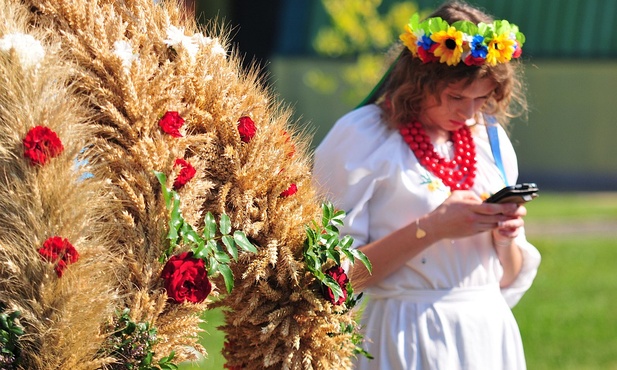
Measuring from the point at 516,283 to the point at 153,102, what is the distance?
1.73 m

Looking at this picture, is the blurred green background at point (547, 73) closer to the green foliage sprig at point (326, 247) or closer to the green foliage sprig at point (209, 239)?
the green foliage sprig at point (326, 247)

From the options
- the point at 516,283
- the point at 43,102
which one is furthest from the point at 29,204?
the point at 516,283

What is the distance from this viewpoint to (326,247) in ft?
6.83

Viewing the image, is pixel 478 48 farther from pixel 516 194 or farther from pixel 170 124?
pixel 170 124

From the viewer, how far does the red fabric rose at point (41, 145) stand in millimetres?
1721

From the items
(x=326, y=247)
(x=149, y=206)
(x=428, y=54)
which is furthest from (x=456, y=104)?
(x=149, y=206)

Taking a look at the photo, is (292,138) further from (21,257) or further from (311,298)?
(21,257)

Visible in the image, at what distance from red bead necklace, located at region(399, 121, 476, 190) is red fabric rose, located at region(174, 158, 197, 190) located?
1.24 m

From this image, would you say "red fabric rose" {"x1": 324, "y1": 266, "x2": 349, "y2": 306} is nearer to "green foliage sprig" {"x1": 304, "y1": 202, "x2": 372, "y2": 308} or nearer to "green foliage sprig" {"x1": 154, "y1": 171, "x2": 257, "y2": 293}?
"green foliage sprig" {"x1": 304, "y1": 202, "x2": 372, "y2": 308}

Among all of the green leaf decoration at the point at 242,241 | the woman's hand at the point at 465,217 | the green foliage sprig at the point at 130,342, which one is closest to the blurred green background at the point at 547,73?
the woman's hand at the point at 465,217

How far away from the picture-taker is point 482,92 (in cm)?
300

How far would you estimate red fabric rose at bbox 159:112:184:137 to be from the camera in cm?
190

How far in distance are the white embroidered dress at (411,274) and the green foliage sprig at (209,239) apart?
967 millimetres

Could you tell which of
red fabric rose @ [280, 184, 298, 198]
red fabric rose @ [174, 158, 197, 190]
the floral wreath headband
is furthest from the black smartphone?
red fabric rose @ [174, 158, 197, 190]
